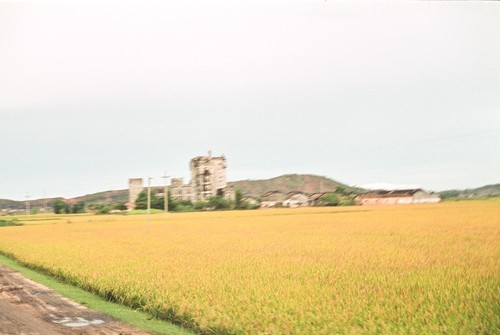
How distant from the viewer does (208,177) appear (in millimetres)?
12570

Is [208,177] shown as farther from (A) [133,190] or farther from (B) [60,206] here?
(B) [60,206]

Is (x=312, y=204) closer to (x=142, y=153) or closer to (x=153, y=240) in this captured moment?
(x=153, y=240)

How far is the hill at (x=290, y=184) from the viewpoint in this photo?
43.7ft

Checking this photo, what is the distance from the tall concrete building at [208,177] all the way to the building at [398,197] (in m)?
3.78

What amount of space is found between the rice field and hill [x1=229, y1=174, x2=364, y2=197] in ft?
4.01

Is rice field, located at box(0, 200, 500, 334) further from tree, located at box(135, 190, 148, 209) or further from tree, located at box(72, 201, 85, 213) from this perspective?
tree, located at box(72, 201, 85, 213)

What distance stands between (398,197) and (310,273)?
6926 millimetres

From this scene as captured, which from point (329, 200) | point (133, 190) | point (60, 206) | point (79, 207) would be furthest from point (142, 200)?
point (329, 200)

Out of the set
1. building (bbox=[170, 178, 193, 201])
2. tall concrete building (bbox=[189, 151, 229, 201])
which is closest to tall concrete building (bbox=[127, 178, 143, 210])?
building (bbox=[170, 178, 193, 201])

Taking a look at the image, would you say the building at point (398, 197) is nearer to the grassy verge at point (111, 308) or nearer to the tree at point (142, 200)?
the tree at point (142, 200)

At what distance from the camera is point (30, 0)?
7629 mm

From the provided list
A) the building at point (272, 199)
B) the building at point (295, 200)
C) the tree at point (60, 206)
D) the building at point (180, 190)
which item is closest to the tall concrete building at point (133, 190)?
the building at point (180, 190)

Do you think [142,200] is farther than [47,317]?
Yes

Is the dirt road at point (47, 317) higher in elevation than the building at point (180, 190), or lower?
lower
